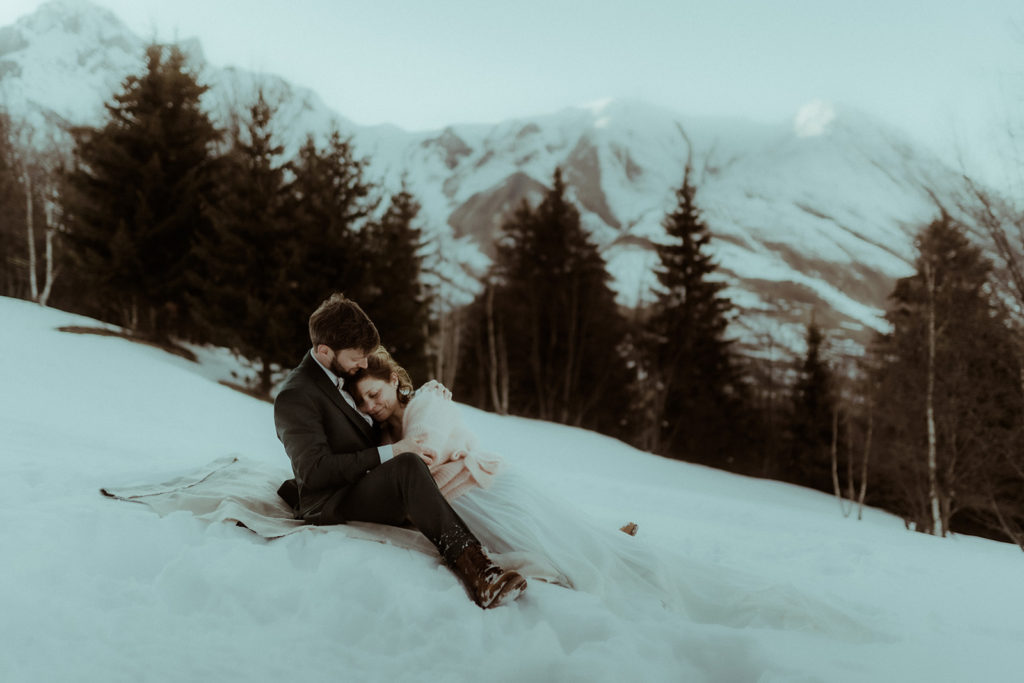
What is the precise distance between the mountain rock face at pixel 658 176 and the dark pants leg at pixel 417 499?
41.6m

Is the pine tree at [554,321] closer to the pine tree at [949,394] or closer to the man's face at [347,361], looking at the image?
the pine tree at [949,394]

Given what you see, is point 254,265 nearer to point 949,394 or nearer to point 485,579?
point 485,579

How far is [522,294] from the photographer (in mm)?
24703

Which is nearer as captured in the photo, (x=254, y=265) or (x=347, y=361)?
(x=347, y=361)

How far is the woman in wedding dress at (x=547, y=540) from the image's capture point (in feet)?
10.7

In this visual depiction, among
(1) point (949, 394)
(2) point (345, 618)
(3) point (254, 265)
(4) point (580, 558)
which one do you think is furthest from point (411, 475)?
(3) point (254, 265)

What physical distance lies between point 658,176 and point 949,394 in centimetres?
10612

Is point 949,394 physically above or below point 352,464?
above

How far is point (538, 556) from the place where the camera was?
10.7 feet

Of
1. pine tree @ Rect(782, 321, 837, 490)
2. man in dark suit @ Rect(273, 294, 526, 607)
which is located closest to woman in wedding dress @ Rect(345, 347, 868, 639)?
man in dark suit @ Rect(273, 294, 526, 607)

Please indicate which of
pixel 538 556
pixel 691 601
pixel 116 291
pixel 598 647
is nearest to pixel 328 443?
pixel 538 556

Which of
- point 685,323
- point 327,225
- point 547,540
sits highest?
point 327,225

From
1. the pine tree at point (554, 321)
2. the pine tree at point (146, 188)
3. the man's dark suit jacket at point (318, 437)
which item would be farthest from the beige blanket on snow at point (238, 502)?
the pine tree at point (554, 321)

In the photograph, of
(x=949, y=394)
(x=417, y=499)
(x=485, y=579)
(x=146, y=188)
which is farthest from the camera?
(x=146, y=188)
